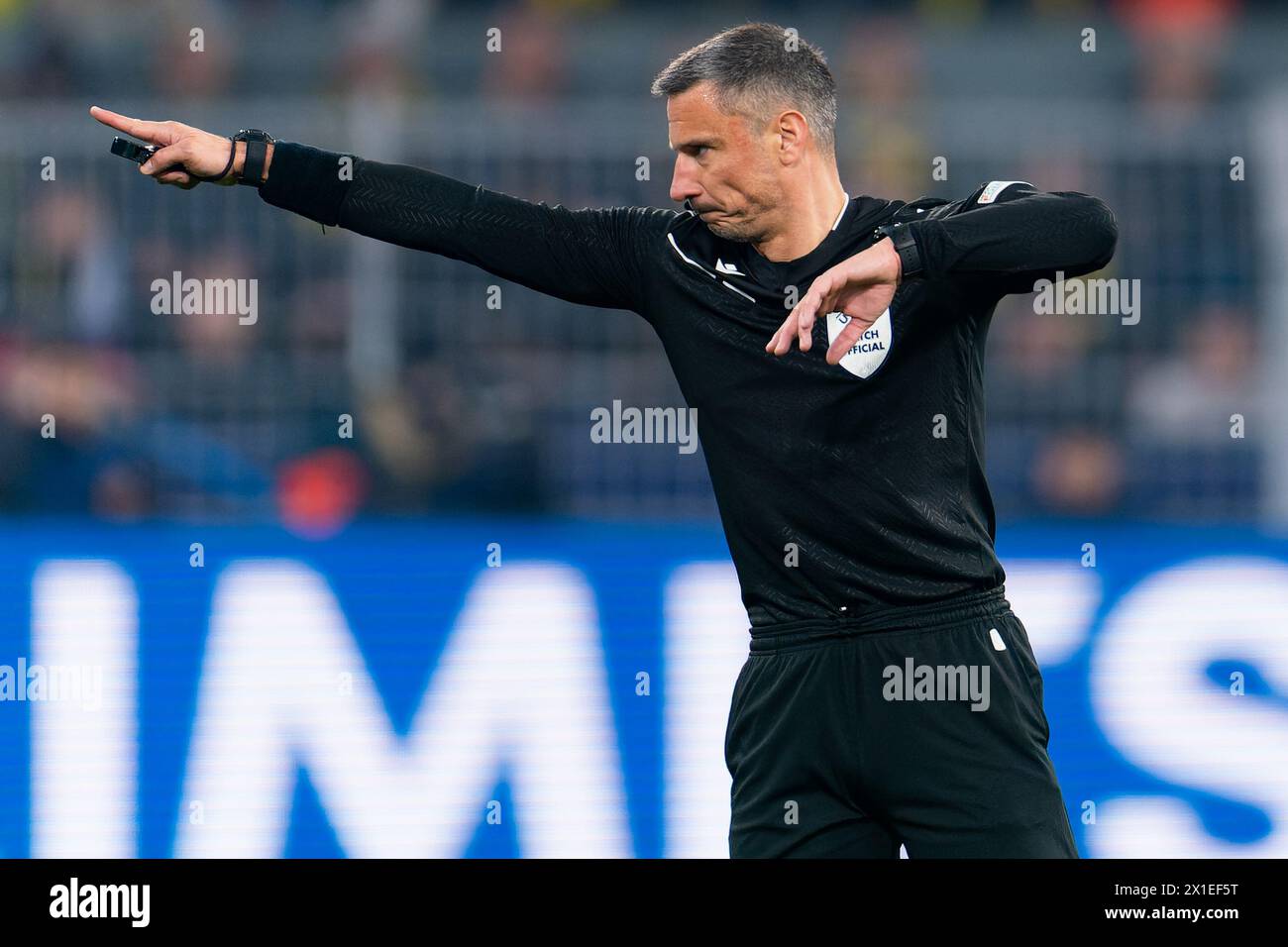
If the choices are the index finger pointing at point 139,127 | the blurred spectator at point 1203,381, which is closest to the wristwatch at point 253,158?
the index finger pointing at point 139,127

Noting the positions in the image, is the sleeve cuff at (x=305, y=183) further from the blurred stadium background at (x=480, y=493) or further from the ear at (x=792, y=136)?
the blurred stadium background at (x=480, y=493)

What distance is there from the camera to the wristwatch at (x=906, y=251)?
3.54m

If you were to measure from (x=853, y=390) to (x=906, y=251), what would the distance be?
380 millimetres

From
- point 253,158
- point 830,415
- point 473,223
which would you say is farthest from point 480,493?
point 830,415

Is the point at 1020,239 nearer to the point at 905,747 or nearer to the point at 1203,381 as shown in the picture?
the point at 905,747

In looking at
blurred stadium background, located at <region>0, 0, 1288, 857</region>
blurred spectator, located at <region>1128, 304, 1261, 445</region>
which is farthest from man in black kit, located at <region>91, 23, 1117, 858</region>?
blurred spectator, located at <region>1128, 304, 1261, 445</region>

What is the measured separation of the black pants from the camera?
12.1 ft

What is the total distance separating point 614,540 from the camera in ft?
21.5

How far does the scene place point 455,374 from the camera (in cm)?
751

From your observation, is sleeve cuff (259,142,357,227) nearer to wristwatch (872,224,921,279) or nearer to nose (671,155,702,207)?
nose (671,155,702,207)
